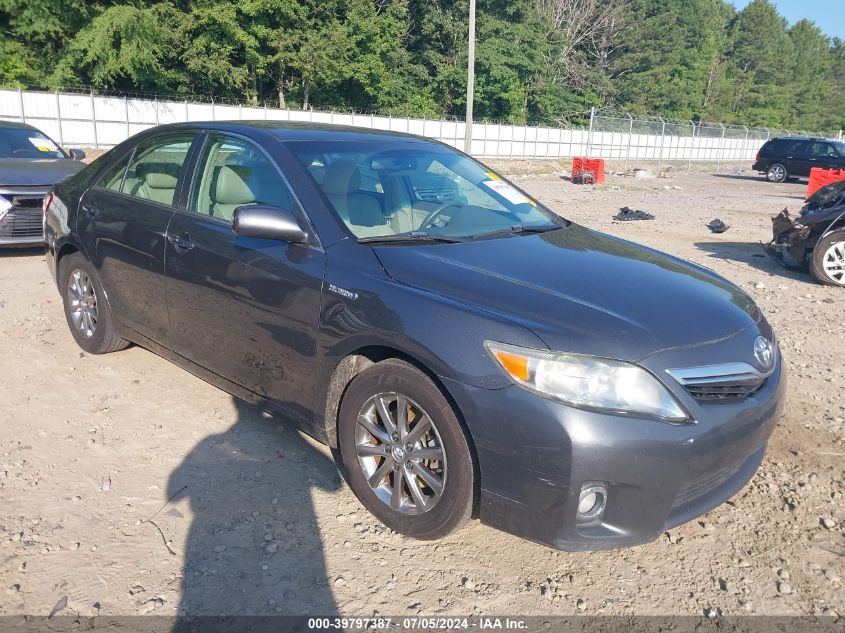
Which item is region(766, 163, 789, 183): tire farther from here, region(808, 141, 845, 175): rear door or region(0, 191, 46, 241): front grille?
region(0, 191, 46, 241): front grille

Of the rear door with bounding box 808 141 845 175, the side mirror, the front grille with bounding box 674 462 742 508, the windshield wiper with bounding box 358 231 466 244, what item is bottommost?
the front grille with bounding box 674 462 742 508

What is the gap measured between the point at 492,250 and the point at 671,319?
913mm

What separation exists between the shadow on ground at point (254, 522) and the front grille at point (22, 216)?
17.5 ft

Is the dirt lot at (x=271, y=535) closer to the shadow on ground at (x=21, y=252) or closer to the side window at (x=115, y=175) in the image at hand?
the side window at (x=115, y=175)

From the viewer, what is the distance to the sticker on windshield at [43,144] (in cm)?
923

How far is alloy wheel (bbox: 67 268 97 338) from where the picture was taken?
15.6 feet

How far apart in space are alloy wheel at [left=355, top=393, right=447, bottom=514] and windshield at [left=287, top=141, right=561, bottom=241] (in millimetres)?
853

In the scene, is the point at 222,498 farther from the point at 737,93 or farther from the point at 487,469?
the point at 737,93

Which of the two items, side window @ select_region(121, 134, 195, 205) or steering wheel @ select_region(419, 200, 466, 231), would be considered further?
side window @ select_region(121, 134, 195, 205)

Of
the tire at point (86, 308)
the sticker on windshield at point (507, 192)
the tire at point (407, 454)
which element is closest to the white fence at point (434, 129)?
the tire at point (86, 308)

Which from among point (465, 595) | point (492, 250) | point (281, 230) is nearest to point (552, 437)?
point (465, 595)

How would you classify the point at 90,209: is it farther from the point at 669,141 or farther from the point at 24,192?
the point at 669,141

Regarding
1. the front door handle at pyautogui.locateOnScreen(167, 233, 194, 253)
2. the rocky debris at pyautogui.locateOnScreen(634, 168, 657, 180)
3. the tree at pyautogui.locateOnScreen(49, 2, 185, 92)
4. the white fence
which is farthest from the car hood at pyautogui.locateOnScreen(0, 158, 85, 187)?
the rocky debris at pyautogui.locateOnScreen(634, 168, 657, 180)

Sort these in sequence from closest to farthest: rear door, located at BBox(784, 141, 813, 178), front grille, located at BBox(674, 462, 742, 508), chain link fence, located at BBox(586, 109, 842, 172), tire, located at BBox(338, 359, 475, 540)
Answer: front grille, located at BBox(674, 462, 742, 508)
tire, located at BBox(338, 359, 475, 540)
rear door, located at BBox(784, 141, 813, 178)
chain link fence, located at BBox(586, 109, 842, 172)
